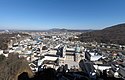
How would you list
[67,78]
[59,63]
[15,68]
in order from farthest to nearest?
[59,63], [15,68], [67,78]

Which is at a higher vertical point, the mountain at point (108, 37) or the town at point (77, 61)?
the town at point (77, 61)

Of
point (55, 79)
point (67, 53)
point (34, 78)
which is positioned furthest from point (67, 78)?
point (67, 53)

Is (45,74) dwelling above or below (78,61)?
above

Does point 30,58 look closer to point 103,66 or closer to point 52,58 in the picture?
point 52,58

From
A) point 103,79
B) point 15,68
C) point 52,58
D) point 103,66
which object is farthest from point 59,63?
point 103,79

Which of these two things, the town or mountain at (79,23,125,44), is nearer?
the town

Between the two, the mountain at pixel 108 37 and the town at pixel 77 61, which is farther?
the mountain at pixel 108 37

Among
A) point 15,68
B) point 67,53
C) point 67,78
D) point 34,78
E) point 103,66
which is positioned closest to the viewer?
point 34,78

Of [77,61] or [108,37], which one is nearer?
[77,61]

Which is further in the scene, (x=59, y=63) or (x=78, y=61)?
(x=78, y=61)

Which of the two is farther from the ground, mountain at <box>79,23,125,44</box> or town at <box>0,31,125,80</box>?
town at <box>0,31,125,80</box>
